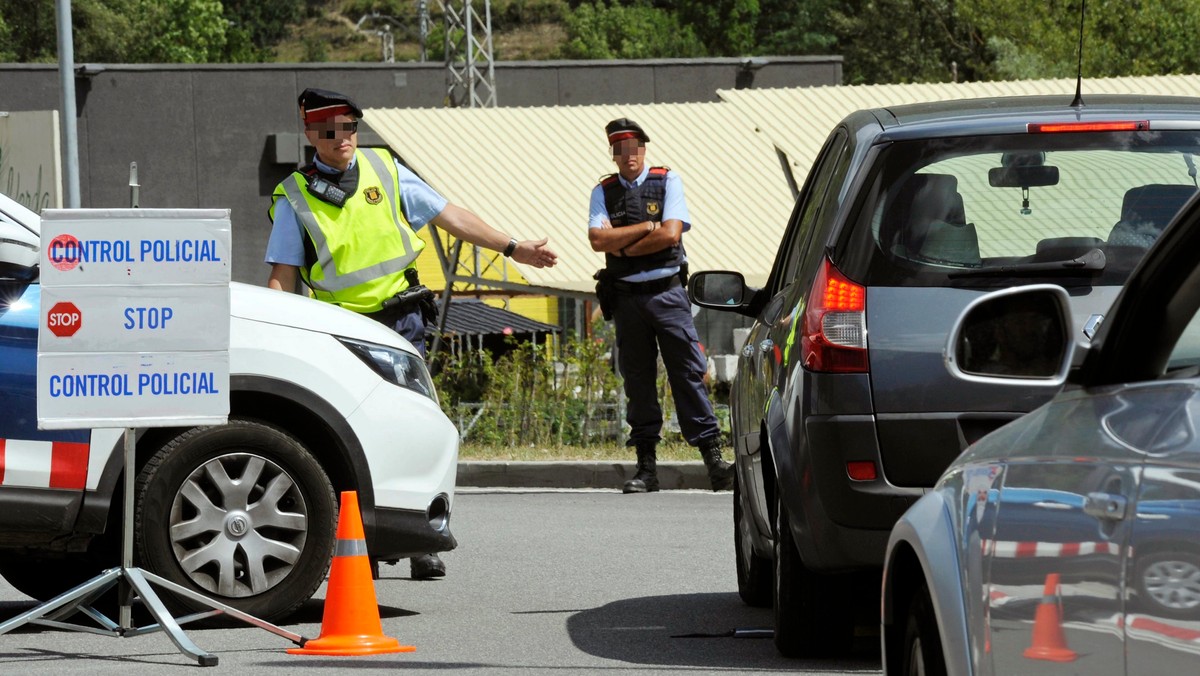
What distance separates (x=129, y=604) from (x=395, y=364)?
1.32 metres

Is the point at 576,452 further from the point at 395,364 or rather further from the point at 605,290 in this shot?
the point at 395,364

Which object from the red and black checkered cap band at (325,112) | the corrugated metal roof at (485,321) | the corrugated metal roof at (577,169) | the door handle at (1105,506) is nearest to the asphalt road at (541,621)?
the red and black checkered cap band at (325,112)

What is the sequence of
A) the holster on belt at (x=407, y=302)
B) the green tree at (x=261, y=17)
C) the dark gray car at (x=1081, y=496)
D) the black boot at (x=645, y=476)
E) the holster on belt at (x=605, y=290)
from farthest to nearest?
the green tree at (x=261, y=17) < the black boot at (x=645, y=476) < the holster on belt at (x=605, y=290) < the holster on belt at (x=407, y=302) < the dark gray car at (x=1081, y=496)

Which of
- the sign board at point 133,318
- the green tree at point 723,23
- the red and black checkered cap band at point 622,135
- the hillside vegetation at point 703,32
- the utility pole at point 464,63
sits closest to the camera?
the sign board at point 133,318

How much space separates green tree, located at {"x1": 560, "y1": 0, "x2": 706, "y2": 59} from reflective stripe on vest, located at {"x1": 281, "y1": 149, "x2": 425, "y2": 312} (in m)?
97.5

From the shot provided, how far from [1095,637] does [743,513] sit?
4.51m

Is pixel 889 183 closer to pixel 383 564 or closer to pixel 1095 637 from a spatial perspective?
pixel 1095 637

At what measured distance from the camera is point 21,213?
7066 mm

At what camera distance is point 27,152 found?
29500 millimetres

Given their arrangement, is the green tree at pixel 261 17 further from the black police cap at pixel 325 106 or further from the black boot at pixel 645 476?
the black police cap at pixel 325 106

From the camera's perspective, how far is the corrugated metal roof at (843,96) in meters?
20.9

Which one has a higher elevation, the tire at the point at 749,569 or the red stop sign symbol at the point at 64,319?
the red stop sign symbol at the point at 64,319

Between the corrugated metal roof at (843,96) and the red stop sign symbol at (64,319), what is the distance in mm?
14782

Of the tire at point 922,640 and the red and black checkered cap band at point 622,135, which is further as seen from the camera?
the red and black checkered cap band at point 622,135
